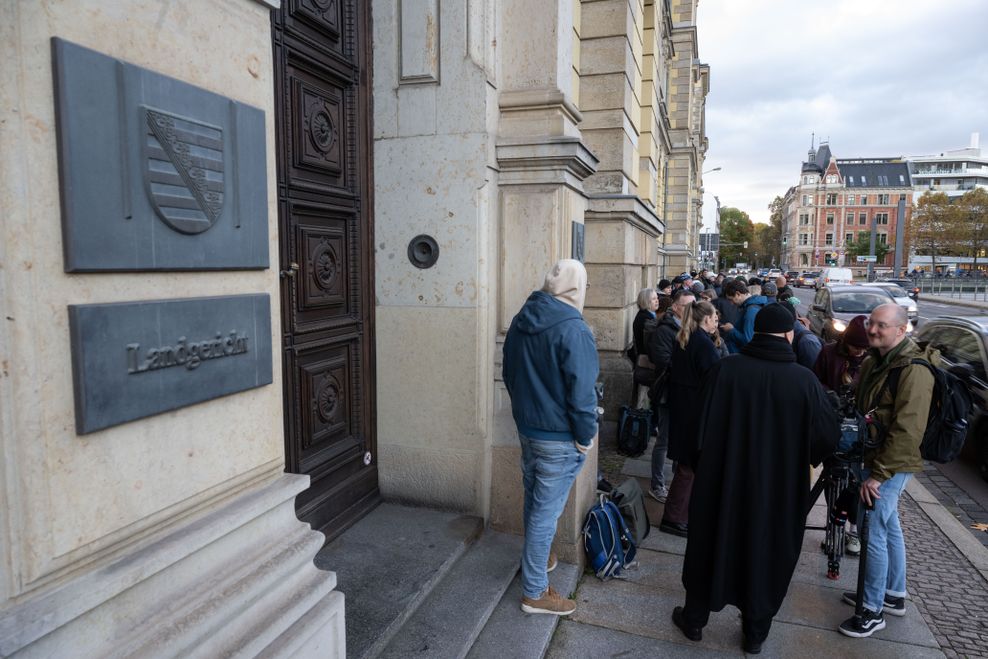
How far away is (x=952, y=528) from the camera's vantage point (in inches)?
222

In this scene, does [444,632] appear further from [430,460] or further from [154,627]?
[154,627]

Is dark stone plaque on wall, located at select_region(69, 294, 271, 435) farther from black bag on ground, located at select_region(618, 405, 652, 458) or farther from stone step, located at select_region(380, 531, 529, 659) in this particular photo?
black bag on ground, located at select_region(618, 405, 652, 458)

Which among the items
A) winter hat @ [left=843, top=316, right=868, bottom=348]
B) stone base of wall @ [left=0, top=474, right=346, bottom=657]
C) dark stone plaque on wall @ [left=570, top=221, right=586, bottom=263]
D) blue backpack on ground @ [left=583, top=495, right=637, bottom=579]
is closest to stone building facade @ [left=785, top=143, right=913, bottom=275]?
winter hat @ [left=843, top=316, right=868, bottom=348]

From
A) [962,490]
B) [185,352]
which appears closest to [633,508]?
[185,352]

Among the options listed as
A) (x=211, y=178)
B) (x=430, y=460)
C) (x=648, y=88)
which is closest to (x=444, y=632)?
(x=430, y=460)

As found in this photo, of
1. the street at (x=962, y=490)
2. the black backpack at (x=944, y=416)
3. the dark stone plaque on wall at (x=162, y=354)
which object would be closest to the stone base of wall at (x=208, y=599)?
the dark stone plaque on wall at (x=162, y=354)

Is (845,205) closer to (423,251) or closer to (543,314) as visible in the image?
(423,251)

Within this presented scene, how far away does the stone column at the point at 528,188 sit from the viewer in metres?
4.44

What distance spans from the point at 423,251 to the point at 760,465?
8.22 feet

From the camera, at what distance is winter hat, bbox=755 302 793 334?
136 inches

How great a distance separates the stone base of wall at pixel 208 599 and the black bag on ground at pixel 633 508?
2.87m

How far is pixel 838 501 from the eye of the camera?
426 centimetres

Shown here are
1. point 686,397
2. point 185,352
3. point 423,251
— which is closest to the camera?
point 185,352

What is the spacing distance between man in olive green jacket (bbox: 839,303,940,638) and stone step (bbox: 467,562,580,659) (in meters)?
1.81
